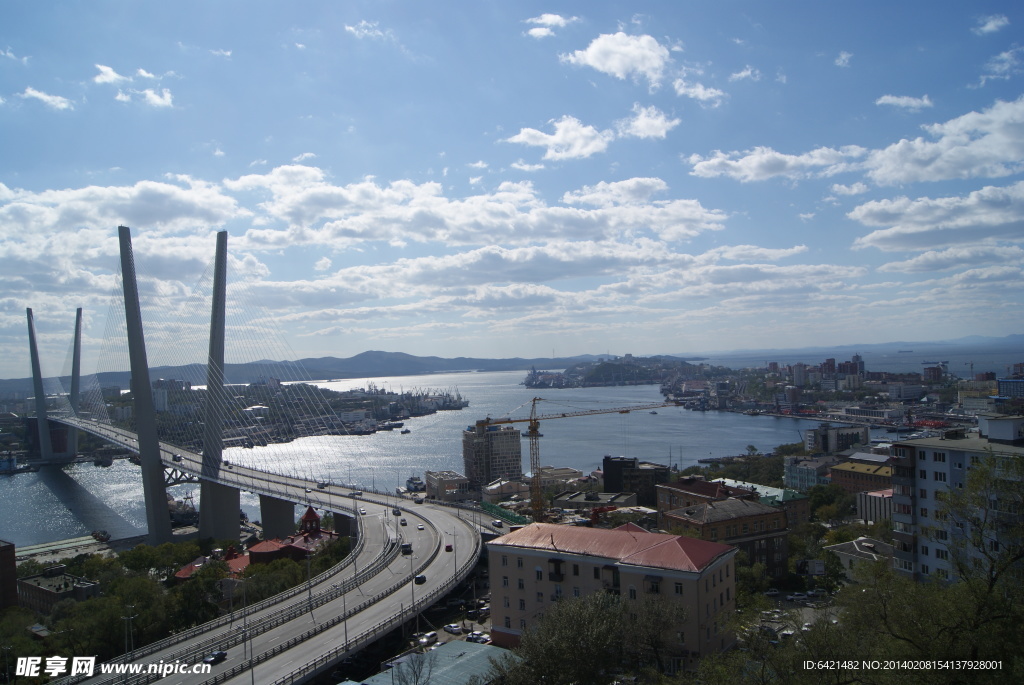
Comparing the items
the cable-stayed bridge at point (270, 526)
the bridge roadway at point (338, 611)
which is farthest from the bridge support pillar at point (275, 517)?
the bridge roadway at point (338, 611)

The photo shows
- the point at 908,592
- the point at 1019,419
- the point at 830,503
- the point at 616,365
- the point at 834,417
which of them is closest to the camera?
the point at 908,592

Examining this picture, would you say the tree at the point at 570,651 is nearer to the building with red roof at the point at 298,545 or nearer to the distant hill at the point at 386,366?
the building with red roof at the point at 298,545

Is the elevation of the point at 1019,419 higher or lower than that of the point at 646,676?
higher

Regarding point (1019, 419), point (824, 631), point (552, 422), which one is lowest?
point (552, 422)

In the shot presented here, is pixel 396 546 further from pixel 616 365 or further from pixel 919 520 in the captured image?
pixel 616 365

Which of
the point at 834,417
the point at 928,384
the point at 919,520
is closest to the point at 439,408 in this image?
the point at 834,417

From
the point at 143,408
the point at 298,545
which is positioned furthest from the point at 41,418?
the point at 298,545

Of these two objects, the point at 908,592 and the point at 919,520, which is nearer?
the point at 908,592

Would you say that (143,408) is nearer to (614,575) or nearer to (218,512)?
(218,512)
